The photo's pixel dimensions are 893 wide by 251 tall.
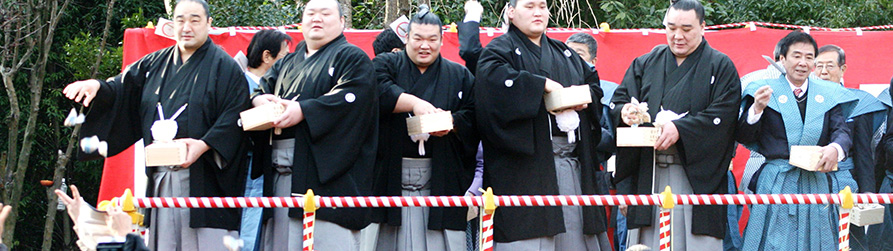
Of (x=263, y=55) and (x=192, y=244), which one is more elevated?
(x=263, y=55)

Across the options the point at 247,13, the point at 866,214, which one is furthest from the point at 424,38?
the point at 247,13

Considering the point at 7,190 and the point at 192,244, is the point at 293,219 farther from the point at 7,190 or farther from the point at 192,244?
the point at 7,190

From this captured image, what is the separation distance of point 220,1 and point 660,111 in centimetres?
446

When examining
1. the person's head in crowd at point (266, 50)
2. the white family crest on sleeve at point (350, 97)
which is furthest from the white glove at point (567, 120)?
the person's head in crowd at point (266, 50)

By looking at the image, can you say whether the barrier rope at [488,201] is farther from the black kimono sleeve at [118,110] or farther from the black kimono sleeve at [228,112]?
the black kimono sleeve at [118,110]

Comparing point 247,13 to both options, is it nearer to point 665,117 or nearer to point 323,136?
point 323,136

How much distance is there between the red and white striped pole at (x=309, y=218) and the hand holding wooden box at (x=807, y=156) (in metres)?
2.60

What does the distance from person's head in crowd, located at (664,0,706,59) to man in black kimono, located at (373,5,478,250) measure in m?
1.13

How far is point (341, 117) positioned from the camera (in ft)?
14.8

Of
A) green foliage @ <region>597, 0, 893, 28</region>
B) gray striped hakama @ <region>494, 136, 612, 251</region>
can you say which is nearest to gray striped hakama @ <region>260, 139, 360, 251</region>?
gray striped hakama @ <region>494, 136, 612, 251</region>

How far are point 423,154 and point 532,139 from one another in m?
0.57

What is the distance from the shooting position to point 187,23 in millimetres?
4672

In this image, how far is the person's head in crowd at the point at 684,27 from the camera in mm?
4898

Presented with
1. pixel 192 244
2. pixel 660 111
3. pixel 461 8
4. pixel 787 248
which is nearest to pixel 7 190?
pixel 192 244
